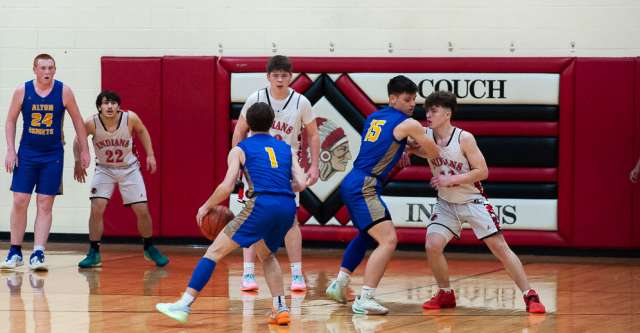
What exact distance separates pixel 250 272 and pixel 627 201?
4192 millimetres

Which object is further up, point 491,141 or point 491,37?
point 491,37

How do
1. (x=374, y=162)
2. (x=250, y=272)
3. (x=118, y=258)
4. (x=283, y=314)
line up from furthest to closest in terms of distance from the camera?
(x=118, y=258) < (x=250, y=272) < (x=374, y=162) < (x=283, y=314)

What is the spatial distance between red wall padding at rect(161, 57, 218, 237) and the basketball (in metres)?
4.37

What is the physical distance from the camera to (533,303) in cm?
742

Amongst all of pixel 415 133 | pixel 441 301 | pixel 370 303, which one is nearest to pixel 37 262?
pixel 370 303

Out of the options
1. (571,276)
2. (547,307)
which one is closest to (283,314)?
(547,307)

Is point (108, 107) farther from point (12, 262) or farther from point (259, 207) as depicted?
point (259, 207)

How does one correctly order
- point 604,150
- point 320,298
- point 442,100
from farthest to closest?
point 604,150 < point 320,298 < point 442,100

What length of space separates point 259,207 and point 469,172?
5.40ft

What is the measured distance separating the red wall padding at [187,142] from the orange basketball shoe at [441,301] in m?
4.27

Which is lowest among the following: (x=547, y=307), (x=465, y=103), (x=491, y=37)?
(x=547, y=307)

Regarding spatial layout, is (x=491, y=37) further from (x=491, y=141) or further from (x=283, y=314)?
(x=283, y=314)

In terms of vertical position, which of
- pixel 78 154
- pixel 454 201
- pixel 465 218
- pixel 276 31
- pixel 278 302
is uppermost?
pixel 276 31

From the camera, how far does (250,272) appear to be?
27.7 ft
